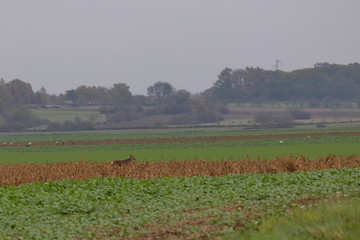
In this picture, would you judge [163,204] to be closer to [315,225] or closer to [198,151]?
[315,225]

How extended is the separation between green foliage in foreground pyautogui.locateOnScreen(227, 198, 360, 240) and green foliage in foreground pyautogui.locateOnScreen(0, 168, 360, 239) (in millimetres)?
994

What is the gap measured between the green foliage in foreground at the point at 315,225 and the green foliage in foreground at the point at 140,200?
0.99 metres

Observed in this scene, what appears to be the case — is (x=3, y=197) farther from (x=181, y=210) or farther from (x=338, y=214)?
(x=338, y=214)

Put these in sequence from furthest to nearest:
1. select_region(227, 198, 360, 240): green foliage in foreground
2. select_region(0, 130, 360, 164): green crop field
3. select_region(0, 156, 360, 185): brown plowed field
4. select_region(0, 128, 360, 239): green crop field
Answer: select_region(0, 130, 360, 164): green crop field, select_region(0, 156, 360, 185): brown plowed field, select_region(0, 128, 360, 239): green crop field, select_region(227, 198, 360, 240): green foliage in foreground

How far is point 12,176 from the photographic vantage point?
103 ft

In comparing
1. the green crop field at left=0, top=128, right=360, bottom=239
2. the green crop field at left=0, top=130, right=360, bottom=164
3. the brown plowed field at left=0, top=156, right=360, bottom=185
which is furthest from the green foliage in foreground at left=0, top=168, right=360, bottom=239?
the green crop field at left=0, top=130, right=360, bottom=164

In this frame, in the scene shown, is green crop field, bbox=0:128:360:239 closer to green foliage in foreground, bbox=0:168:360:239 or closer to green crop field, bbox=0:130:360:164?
green foliage in foreground, bbox=0:168:360:239

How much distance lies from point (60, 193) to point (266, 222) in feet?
33.9

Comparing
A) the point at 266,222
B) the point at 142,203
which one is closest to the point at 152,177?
the point at 142,203

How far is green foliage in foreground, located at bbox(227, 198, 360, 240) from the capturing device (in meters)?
14.8

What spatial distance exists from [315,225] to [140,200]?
27.9 feet

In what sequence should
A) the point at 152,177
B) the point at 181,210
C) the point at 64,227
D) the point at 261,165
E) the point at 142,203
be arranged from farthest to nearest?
the point at 261,165 → the point at 152,177 → the point at 142,203 → the point at 181,210 → the point at 64,227

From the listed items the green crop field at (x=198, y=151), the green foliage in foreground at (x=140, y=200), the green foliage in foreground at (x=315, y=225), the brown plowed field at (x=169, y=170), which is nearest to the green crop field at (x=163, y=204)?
the green foliage in foreground at (x=140, y=200)

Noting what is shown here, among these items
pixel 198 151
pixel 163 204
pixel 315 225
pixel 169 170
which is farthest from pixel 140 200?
pixel 198 151
